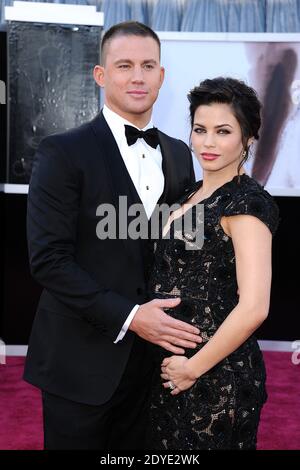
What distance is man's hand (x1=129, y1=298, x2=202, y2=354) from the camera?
186cm

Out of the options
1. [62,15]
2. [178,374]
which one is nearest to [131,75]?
[178,374]

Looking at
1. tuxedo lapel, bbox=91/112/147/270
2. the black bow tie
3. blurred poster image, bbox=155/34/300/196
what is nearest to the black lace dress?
tuxedo lapel, bbox=91/112/147/270

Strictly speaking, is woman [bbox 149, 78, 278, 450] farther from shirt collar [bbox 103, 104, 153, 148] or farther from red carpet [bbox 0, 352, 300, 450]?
red carpet [bbox 0, 352, 300, 450]

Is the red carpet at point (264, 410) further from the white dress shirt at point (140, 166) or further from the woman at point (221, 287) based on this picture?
the white dress shirt at point (140, 166)

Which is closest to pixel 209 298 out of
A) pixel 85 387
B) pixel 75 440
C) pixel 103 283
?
pixel 103 283

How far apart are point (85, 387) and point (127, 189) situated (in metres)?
0.61

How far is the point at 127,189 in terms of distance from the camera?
6.63 ft

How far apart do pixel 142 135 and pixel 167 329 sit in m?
0.67

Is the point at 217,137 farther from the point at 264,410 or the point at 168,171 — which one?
the point at 264,410

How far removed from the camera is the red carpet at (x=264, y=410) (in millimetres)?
3262

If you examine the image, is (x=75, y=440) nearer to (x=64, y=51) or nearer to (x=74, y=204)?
(x=74, y=204)

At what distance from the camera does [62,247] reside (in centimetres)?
195

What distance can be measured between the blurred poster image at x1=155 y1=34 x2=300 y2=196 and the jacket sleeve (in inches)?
100

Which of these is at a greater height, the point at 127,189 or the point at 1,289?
the point at 127,189
